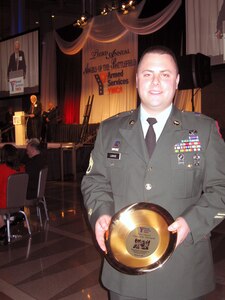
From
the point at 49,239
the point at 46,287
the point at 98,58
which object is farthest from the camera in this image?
the point at 98,58

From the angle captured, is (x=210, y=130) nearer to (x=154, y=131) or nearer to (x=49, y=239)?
(x=154, y=131)

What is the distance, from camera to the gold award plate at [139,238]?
1.34m

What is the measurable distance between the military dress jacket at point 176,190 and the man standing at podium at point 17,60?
12.6 meters

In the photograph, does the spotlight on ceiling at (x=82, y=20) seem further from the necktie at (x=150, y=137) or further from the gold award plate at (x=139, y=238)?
the gold award plate at (x=139, y=238)

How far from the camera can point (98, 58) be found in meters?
14.4

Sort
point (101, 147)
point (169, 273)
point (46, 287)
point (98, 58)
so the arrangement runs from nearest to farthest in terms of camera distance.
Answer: point (169, 273) → point (101, 147) → point (46, 287) → point (98, 58)

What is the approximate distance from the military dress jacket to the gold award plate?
120 mm

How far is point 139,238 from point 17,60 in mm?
13345

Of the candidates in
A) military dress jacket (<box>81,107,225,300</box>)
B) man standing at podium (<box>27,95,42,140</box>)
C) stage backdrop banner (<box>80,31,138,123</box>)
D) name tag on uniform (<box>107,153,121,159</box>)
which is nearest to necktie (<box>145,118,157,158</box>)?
military dress jacket (<box>81,107,225,300</box>)

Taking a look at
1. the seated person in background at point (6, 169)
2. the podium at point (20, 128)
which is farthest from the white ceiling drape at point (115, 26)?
the seated person in background at point (6, 169)

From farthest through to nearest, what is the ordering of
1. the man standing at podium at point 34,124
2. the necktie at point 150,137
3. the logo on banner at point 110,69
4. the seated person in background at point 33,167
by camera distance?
the logo on banner at point 110,69, the man standing at podium at point 34,124, the seated person in background at point 33,167, the necktie at point 150,137

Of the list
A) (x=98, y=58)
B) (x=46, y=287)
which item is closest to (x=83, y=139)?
(x=98, y=58)

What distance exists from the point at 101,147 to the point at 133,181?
0.74 ft

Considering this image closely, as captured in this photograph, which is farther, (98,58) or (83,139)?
(98,58)
